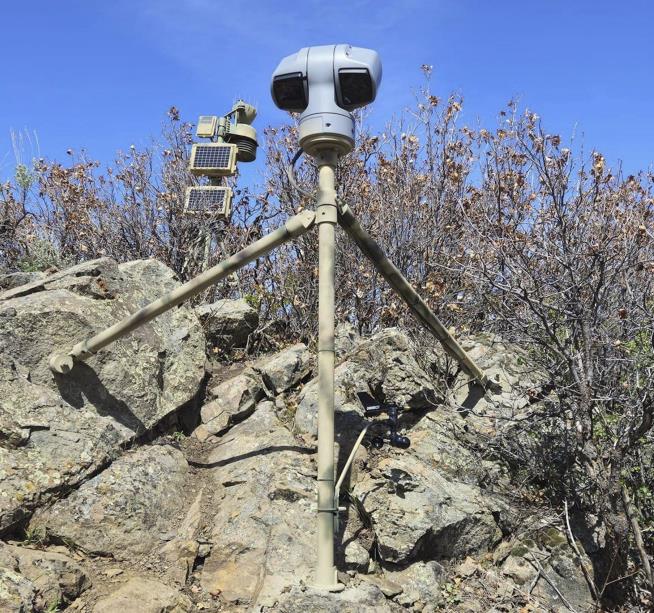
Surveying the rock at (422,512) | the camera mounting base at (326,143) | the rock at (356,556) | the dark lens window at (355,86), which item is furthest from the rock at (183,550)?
the dark lens window at (355,86)

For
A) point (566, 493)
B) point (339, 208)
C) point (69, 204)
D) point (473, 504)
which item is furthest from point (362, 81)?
point (69, 204)

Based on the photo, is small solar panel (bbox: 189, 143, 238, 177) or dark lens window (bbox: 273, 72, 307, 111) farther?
small solar panel (bbox: 189, 143, 238, 177)

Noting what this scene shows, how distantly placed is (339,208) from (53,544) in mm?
2718

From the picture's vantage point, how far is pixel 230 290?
8414 mm

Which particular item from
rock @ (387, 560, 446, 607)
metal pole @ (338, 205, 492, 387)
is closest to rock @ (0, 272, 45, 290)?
metal pole @ (338, 205, 492, 387)

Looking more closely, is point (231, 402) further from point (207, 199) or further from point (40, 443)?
point (207, 199)

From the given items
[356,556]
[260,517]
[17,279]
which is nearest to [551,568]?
[356,556]

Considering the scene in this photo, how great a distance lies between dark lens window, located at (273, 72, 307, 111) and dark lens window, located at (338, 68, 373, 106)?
0.85 feet

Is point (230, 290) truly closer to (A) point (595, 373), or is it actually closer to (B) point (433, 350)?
(B) point (433, 350)

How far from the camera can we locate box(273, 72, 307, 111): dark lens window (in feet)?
13.4

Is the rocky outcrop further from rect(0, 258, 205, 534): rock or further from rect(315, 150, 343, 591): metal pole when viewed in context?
rect(315, 150, 343, 591): metal pole

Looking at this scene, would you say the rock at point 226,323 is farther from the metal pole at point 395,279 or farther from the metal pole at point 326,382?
the metal pole at point 326,382

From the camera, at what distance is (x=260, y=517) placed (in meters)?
4.24

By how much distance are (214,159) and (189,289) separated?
13.7 ft
